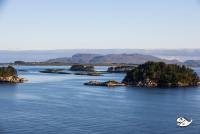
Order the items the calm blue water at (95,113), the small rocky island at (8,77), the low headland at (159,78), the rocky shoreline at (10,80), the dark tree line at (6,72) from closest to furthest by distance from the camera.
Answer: the calm blue water at (95,113) < the low headland at (159,78) < the rocky shoreline at (10,80) < the small rocky island at (8,77) < the dark tree line at (6,72)

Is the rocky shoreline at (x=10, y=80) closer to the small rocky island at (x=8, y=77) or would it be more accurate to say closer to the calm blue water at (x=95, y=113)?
the small rocky island at (x=8, y=77)

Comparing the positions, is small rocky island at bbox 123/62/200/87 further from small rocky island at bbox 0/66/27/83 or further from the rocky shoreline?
small rocky island at bbox 0/66/27/83

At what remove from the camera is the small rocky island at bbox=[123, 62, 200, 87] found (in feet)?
133

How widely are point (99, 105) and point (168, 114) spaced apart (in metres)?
4.06

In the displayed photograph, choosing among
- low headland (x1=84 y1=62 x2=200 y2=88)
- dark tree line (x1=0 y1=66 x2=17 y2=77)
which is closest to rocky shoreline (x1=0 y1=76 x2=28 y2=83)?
dark tree line (x1=0 y1=66 x2=17 y2=77)

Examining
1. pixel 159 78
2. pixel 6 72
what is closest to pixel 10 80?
pixel 6 72

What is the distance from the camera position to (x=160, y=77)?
40750 millimetres

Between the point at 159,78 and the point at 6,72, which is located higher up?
the point at 6,72

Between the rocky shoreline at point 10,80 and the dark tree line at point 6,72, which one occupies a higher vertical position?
the dark tree line at point 6,72

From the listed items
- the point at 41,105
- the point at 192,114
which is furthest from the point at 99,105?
the point at 192,114

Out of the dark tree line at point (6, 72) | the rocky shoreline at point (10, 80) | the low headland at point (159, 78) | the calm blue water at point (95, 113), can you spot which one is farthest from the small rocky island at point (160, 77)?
the dark tree line at point (6, 72)

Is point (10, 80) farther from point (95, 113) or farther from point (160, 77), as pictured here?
point (95, 113)

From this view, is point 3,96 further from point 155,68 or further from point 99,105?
point 155,68

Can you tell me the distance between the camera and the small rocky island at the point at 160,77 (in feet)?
133
